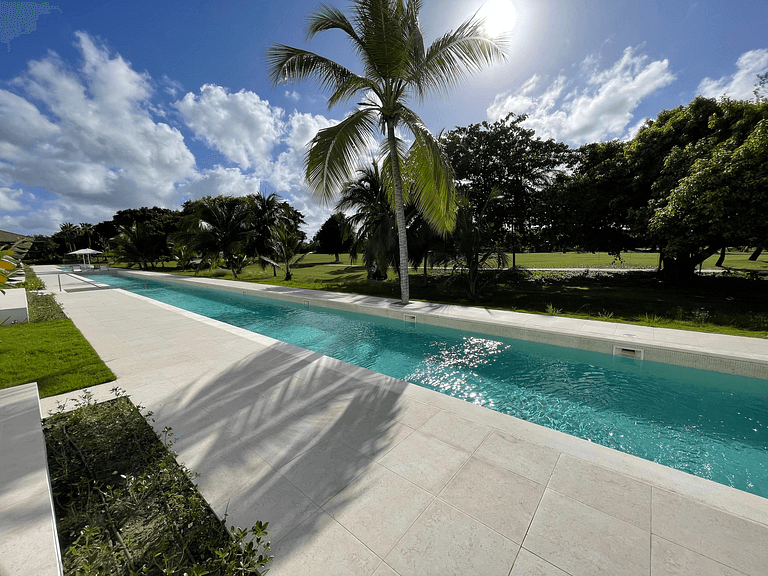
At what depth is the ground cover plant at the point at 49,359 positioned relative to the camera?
3896 millimetres

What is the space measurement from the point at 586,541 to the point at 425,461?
1075 mm

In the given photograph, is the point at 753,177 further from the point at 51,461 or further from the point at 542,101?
the point at 51,461

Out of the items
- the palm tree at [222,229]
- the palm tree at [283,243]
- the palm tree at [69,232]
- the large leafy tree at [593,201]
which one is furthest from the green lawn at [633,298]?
the palm tree at [69,232]

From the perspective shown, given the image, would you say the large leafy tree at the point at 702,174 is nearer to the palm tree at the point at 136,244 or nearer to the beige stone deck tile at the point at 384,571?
the beige stone deck tile at the point at 384,571

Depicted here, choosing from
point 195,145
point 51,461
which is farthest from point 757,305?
point 195,145

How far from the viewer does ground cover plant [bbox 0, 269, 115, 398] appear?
3896 millimetres

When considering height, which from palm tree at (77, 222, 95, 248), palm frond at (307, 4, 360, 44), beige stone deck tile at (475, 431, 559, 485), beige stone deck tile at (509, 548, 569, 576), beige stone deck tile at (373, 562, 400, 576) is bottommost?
beige stone deck tile at (509, 548, 569, 576)

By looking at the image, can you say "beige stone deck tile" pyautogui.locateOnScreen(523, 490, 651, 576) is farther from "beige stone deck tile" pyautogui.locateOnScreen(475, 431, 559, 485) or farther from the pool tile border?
the pool tile border

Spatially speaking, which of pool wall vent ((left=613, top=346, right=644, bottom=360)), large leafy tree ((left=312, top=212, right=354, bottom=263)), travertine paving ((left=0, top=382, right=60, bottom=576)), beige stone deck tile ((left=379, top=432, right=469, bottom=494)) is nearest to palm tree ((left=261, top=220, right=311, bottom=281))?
travertine paving ((left=0, top=382, right=60, bottom=576))

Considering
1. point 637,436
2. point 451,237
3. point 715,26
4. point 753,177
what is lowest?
point 637,436

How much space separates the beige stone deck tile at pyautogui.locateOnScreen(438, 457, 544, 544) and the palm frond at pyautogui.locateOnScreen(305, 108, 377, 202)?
700cm

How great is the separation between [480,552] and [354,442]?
1286 millimetres

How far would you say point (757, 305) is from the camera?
8070 mm

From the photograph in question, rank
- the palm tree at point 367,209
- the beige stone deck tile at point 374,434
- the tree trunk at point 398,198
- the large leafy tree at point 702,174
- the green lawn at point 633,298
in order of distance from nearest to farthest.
A: the beige stone deck tile at point 374,434
the green lawn at point 633,298
the large leafy tree at point 702,174
the tree trunk at point 398,198
the palm tree at point 367,209
